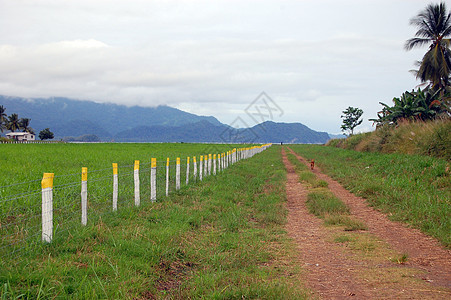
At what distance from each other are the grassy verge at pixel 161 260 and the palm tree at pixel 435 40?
31882 millimetres

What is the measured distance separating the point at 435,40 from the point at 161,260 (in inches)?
1471

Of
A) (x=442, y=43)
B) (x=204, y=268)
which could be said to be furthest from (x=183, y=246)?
(x=442, y=43)

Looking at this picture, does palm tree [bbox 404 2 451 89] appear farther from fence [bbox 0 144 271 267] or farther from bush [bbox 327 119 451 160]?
fence [bbox 0 144 271 267]

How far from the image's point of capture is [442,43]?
34.5 meters

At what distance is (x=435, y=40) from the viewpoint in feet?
114

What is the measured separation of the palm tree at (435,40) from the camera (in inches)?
1324

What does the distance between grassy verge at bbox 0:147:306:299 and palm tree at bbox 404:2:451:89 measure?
31882 millimetres

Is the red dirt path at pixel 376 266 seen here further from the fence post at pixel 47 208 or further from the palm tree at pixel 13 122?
the palm tree at pixel 13 122

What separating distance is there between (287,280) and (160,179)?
9124 mm

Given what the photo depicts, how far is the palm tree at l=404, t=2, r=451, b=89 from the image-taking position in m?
33.6

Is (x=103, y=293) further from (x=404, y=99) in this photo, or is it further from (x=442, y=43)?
(x=442, y=43)

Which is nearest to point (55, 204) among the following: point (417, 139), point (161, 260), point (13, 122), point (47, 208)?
point (47, 208)

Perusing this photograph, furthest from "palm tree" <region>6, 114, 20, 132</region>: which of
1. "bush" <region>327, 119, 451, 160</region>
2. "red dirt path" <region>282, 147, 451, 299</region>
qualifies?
"red dirt path" <region>282, 147, 451, 299</region>

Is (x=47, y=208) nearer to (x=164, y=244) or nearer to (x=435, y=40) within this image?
(x=164, y=244)
